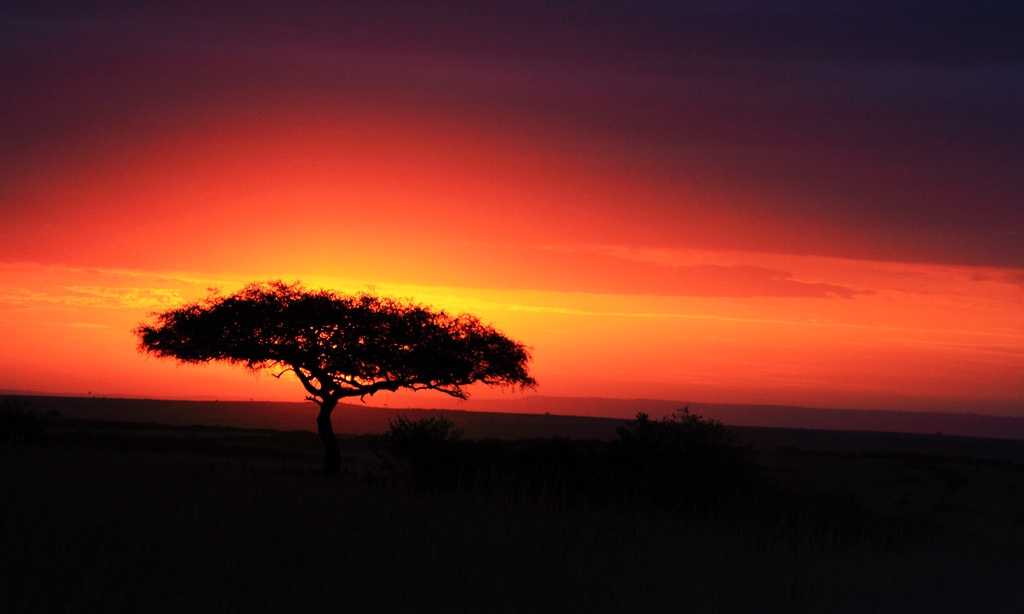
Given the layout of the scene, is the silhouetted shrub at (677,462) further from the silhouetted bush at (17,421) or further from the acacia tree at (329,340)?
the silhouetted bush at (17,421)

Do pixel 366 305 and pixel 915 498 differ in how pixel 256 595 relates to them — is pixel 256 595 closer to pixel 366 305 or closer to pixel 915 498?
pixel 366 305

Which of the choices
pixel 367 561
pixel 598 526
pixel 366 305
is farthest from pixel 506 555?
pixel 366 305

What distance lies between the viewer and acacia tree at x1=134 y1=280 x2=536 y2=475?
3584 cm

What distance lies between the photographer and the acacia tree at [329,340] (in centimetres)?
3584

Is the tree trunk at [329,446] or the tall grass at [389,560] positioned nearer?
the tall grass at [389,560]

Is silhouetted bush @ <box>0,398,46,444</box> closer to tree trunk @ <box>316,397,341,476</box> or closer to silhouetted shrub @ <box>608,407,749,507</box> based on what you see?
tree trunk @ <box>316,397,341,476</box>

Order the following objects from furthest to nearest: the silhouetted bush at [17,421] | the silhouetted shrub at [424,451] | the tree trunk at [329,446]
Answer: the silhouetted bush at [17,421], the tree trunk at [329,446], the silhouetted shrub at [424,451]

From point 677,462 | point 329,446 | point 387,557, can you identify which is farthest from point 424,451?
point 387,557

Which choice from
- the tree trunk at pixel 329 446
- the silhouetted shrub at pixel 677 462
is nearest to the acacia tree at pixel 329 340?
the tree trunk at pixel 329 446

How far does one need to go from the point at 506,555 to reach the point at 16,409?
37590mm

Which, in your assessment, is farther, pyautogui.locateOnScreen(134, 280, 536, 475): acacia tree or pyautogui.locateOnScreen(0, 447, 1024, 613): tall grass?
pyautogui.locateOnScreen(134, 280, 536, 475): acacia tree

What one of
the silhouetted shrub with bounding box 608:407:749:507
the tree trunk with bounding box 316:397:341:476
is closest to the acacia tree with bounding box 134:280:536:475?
the tree trunk with bounding box 316:397:341:476

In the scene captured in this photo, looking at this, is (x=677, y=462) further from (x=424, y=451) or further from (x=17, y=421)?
(x=17, y=421)

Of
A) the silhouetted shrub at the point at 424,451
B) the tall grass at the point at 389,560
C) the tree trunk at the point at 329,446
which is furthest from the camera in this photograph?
the tree trunk at the point at 329,446
